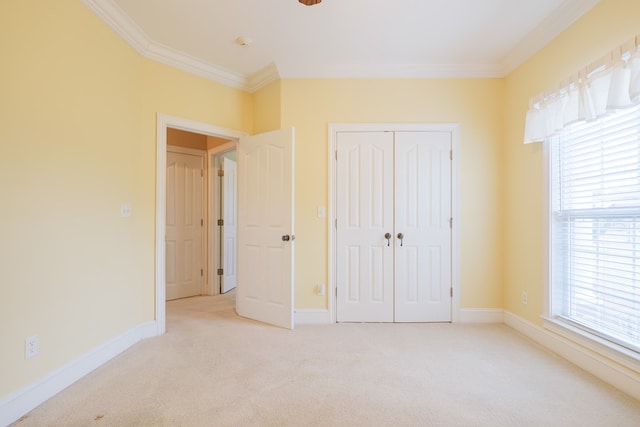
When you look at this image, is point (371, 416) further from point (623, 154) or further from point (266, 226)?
point (623, 154)

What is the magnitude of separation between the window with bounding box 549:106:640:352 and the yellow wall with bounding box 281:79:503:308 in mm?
678

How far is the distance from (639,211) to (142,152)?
3760 millimetres

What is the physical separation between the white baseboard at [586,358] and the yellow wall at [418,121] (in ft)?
1.60

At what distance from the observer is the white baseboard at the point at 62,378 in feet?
5.21

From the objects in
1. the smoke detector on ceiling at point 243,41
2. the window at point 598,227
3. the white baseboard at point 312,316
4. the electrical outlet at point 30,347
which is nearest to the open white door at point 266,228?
the white baseboard at point 312,316

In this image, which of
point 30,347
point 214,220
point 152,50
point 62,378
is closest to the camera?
point 30,347

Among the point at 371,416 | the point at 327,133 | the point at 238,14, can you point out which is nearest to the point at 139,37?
the point at 238,14

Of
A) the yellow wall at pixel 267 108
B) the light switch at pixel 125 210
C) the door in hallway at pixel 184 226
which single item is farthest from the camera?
the door in hallway at pixel 184 226

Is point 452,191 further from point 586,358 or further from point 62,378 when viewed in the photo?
point 62,378

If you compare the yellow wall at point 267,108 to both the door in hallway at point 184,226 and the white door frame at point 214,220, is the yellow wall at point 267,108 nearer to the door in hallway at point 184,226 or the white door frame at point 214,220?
the white door frame at point 214,220

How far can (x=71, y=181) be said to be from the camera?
6.57 ft

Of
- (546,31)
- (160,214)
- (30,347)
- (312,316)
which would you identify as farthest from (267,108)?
(30,347)

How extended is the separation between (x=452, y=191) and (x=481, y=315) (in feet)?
4.41

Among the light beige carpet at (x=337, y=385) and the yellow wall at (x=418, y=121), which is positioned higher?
the yellow wall at (x=418, y=121)
